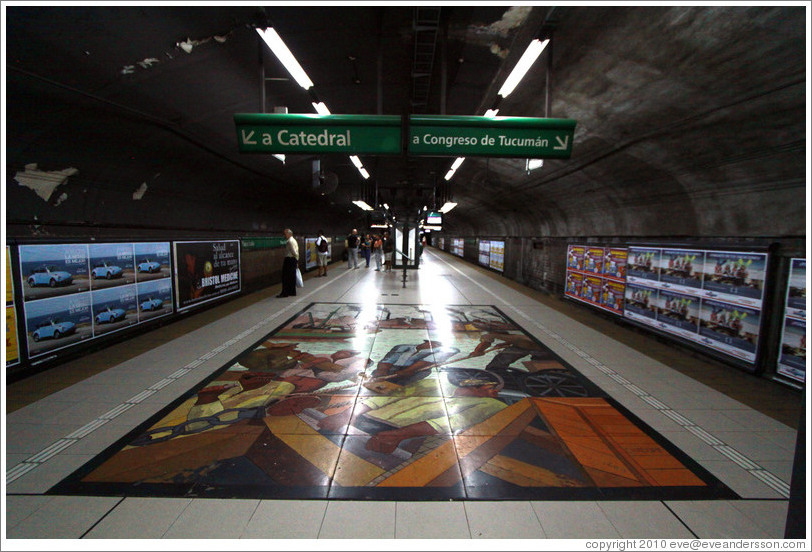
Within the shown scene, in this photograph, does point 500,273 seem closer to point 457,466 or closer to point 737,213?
point 737,213

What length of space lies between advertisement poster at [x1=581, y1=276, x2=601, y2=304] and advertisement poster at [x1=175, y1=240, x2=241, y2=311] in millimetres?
9103

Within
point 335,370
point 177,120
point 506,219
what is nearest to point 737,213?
point 335,370

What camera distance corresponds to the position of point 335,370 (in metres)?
4.70

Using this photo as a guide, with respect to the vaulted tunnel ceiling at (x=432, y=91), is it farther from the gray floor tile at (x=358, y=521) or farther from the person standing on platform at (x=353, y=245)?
the person standing on platform at (x=353, y=245)

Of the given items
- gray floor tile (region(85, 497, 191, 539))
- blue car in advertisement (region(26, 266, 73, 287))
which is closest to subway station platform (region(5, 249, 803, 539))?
gray floor tile (region(85, 497, 191, 539))

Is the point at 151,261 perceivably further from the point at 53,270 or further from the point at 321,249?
the point at 321,249

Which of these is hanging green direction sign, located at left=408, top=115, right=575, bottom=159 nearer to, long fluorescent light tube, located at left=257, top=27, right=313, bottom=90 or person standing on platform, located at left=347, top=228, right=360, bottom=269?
long fluorescent light tube, located at left=257, top=27, right=313, bottom=90

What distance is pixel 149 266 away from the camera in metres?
6.30

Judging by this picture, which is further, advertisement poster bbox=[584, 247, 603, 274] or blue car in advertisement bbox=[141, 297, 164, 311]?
advertisement poster bbox=[584, 247, 603, 274]

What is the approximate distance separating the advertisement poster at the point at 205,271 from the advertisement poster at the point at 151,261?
29 centimetres

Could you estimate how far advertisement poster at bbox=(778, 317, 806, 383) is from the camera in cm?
414

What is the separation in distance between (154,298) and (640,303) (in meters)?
9.32

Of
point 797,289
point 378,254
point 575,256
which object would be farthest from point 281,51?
point 378,254

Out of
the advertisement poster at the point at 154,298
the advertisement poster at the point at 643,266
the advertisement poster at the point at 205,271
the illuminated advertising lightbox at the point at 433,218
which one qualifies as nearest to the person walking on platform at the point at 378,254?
the illuminated advertising lightbox at the point at 433,218
